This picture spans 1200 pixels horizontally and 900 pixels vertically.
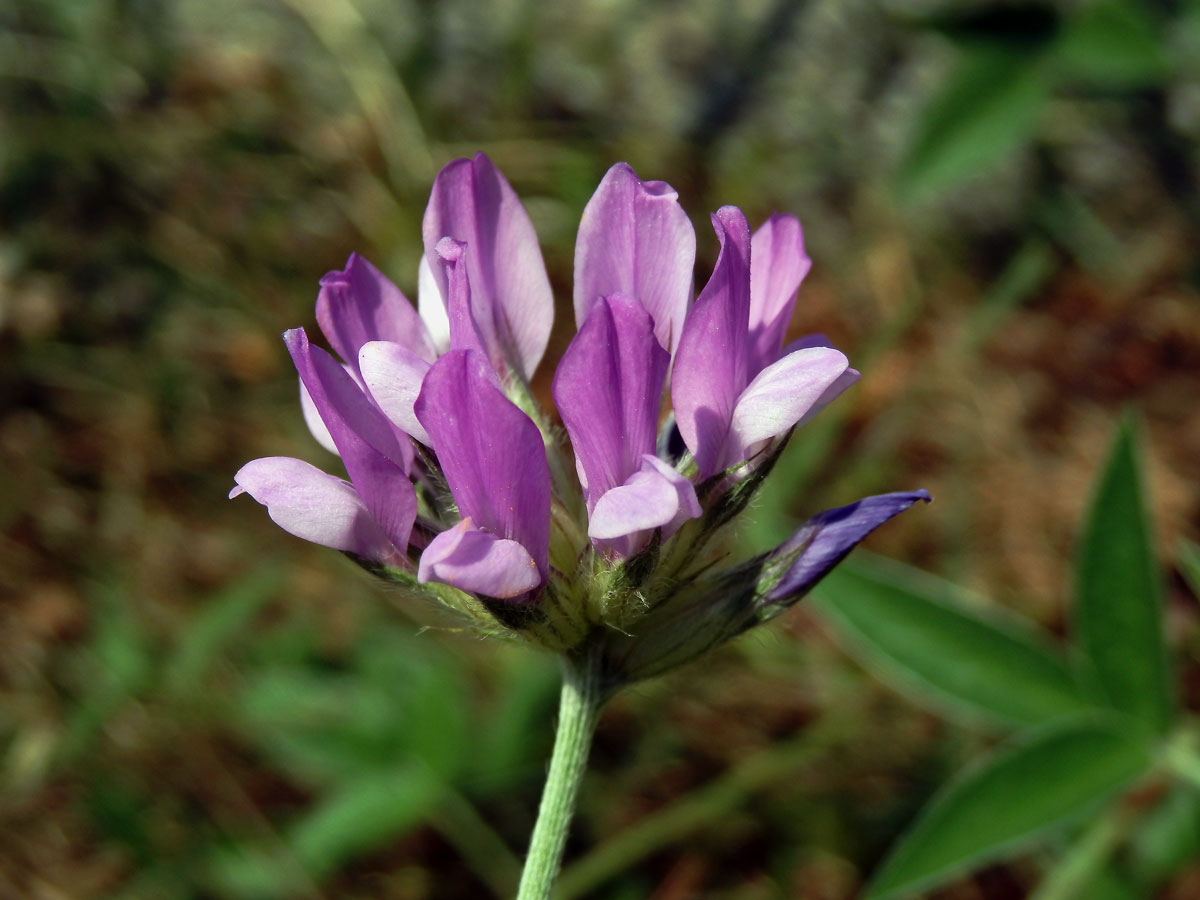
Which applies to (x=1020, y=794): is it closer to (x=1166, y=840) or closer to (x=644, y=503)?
(x=1166, y=840)

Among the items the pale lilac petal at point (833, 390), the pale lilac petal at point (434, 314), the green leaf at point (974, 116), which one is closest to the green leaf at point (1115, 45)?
the green leaf at point (974, 116)

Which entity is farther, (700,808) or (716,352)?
(700,808)

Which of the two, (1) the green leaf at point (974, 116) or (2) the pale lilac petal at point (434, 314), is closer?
(2) the pale lilac petal at point (434, 314)

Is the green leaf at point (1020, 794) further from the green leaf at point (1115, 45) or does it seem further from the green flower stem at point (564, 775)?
the green leaf at point (1115, 45)

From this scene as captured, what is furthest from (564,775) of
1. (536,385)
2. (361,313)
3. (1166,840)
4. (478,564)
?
(536,385)

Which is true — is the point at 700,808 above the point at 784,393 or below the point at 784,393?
below

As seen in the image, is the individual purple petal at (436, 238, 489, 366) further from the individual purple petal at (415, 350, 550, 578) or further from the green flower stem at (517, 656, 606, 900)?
the green flower stem at (517, 656, 606, 900)

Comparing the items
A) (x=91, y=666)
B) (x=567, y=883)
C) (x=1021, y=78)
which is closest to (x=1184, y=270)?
(x=1021, y=78)
